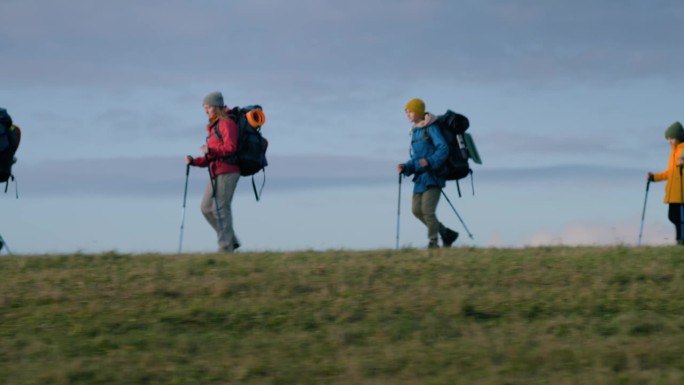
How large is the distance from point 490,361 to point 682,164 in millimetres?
11349

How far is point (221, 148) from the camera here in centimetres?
1844

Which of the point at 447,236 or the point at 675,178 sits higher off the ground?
the point at 675,178

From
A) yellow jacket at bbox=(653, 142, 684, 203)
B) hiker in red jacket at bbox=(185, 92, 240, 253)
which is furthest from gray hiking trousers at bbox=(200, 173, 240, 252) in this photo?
yellow jacket at bbox=(653, 142, 684, 203)

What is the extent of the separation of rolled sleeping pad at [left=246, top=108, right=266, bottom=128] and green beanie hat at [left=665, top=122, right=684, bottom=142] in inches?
299

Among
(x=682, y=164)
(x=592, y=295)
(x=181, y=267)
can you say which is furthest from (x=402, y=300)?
(x=682, y=164)

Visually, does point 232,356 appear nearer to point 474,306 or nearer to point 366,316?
point 366,316

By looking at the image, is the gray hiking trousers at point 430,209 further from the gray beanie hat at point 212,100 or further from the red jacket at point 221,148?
the gray beanie hat at point 212,100

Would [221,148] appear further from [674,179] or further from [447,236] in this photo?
[674,179]

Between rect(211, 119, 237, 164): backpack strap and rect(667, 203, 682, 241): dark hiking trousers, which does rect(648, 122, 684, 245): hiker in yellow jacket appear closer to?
rect(667, 203, 682, 241): dark hiking trousers

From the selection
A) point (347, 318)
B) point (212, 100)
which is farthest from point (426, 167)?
point (347, 318)

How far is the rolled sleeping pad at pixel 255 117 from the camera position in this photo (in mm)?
18781

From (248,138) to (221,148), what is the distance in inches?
21.4

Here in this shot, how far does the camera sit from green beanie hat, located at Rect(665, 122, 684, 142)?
20.9m

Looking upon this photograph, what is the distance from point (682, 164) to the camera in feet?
67.7
